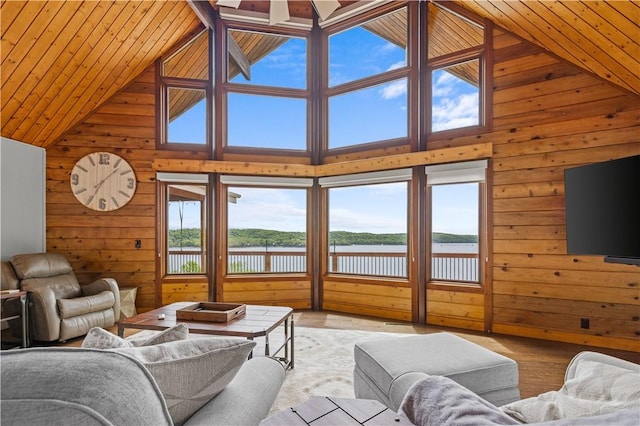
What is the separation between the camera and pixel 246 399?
4.08 feet

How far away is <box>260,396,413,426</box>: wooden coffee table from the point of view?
3.33 feet

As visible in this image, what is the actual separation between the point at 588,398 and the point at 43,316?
14.8 ft

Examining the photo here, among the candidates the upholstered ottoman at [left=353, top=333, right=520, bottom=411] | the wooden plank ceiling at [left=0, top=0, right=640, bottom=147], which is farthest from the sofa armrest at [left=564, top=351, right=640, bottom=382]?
the wooden plank ceiling at [left=0, top=0, right=640, bottom=147]

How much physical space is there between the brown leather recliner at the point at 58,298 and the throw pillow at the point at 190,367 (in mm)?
3555

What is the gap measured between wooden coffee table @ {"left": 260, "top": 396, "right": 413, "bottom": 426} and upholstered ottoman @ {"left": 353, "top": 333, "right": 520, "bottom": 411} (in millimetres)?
736

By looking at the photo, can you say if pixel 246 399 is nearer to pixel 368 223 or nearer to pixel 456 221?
pixel 456 221

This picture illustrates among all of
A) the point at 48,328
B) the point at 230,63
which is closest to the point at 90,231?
the point at 48,328

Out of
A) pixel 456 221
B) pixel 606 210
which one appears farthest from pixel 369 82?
pixel 606 210

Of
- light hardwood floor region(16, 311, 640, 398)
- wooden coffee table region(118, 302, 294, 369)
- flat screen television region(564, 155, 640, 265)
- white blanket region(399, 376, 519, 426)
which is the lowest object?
light hardwood floor region(16, 311, 640, 398)

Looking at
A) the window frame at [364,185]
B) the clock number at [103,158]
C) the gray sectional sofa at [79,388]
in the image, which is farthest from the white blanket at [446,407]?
the clock number at [103,158]

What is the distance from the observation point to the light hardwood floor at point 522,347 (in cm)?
304

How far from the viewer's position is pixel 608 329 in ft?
12.4

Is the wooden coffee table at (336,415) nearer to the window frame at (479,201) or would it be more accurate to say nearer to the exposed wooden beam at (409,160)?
the window frame at (479,201)

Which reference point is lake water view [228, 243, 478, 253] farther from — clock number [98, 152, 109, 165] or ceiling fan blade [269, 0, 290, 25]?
ceiling fan blade [269, 0, 290, 25]
